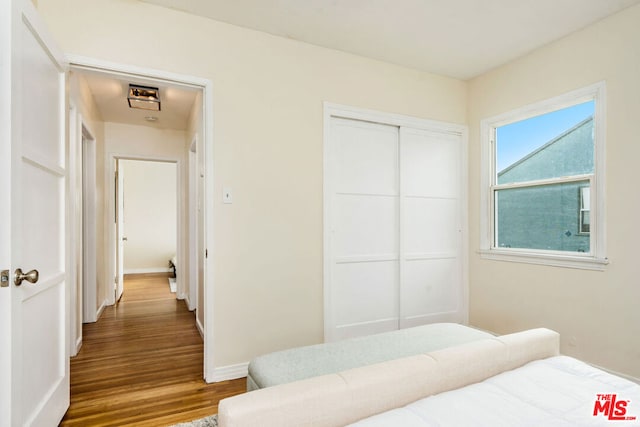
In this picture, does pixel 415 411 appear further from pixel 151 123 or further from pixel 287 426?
pixel 151 123

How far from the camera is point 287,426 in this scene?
1.04 metres

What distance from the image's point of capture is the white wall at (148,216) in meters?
7.23

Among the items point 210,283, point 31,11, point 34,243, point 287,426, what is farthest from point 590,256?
point 31,11

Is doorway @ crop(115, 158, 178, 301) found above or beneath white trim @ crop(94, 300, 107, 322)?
above

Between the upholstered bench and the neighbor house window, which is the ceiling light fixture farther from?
the neighbor house window

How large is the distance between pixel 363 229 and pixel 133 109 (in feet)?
10.2

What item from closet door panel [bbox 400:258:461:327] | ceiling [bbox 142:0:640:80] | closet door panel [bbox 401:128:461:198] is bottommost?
closet door panel [bbox 400:258:461:327]

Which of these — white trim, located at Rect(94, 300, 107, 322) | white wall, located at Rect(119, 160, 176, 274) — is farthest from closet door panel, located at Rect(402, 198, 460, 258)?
white wall, located at Rect(119, 160, 176, 274)

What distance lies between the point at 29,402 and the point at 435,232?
10.7ft

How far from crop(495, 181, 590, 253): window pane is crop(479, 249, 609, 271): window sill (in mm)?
92

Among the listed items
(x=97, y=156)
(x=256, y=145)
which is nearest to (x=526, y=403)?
(x=256, y=145)

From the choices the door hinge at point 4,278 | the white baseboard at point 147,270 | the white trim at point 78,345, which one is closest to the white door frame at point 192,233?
the white trim at point 78,345

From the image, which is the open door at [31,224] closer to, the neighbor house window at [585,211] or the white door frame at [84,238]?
the white door frame at [84,238]

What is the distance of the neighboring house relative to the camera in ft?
8.83
